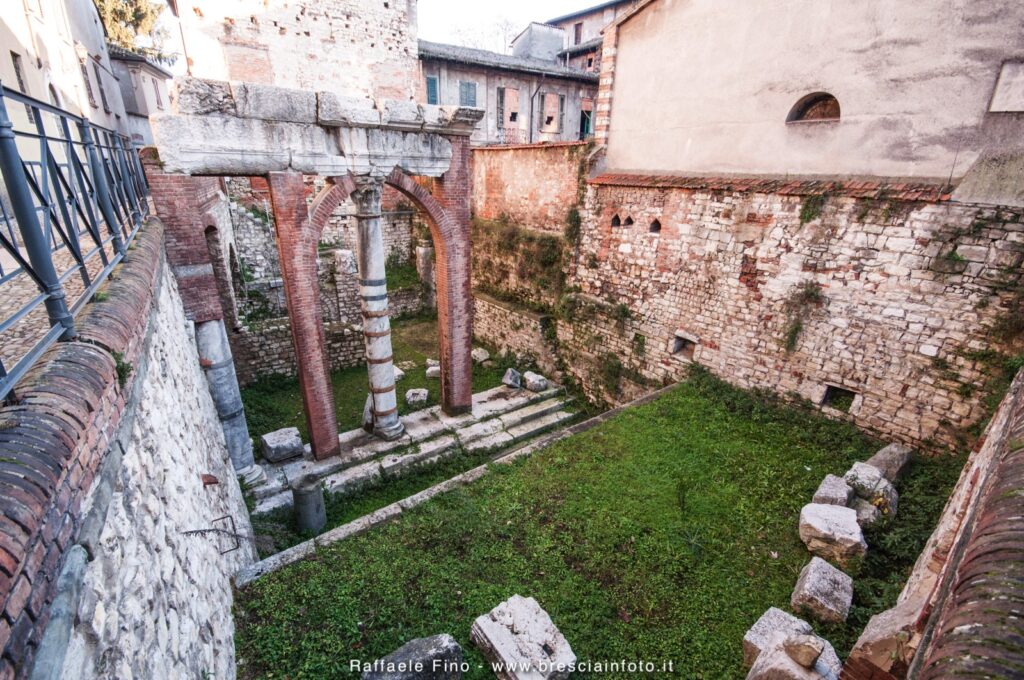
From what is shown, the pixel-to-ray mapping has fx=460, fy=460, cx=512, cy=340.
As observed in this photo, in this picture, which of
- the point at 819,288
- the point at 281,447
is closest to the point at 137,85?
the point at 281,447

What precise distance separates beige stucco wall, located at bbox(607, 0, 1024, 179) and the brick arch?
3761 mm

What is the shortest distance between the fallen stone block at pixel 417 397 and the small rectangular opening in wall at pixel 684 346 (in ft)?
16.1

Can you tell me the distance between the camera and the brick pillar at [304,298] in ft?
19.5

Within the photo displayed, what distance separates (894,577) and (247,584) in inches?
249

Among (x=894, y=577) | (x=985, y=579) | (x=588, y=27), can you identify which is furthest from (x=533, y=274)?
(x=588, y=27)

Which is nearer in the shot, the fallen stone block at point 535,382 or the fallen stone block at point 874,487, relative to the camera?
the fallen stone block at point 874,487

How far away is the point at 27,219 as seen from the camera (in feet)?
6.16

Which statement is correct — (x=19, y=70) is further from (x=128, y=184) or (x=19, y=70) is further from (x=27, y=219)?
(x=27, y=219)

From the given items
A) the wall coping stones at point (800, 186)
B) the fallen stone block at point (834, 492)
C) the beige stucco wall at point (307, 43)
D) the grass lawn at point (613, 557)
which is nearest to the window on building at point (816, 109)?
the wall coping stones at point (800, 186)

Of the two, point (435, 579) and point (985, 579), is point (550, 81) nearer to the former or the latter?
point (435, 579)

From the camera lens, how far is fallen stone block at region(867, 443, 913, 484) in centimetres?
555

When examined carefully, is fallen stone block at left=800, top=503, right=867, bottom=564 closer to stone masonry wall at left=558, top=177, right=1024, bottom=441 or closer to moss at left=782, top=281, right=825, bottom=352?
stone masonry wall at left=558, top=177, right=1024, bottom=441

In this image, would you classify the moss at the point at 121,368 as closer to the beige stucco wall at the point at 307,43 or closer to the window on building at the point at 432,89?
the beige stucco wall at the point at 307,43

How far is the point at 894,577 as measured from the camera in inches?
177
